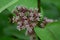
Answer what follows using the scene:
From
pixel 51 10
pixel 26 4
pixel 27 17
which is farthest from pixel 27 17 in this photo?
pixel 51 10

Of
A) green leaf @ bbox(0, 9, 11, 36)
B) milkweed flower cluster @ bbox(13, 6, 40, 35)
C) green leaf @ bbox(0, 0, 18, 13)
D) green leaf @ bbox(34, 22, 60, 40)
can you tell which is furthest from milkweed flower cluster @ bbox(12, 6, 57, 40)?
green leaf @ bbox(0, 9, 11, 36)

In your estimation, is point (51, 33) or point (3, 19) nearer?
point (51, 33)

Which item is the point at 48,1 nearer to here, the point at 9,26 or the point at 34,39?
the point at 9,26

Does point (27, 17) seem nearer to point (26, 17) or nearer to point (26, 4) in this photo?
point (26, 17)

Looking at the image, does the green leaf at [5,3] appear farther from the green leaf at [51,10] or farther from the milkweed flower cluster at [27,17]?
the green leaf at [51,10]

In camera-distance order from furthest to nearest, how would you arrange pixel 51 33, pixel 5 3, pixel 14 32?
1. pixel 14 32
2. pixel 51 33
3. pixel 5 3

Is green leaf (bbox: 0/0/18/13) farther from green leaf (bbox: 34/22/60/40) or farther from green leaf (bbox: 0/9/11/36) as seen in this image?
green leaf (bbox: 0/9/11/36)

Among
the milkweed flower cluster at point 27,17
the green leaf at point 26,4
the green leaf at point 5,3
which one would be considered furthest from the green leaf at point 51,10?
the green leaf at point 5,3

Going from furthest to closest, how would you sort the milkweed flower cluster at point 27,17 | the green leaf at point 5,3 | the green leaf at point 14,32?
the green leaf at point 14,32
the milkweed flower cluster at point 27,17
the green leaf at point 5,3
